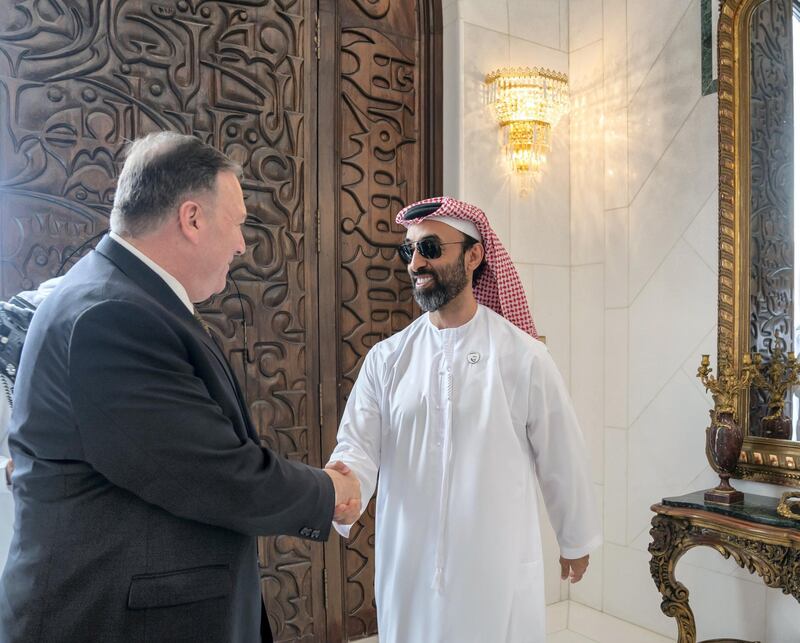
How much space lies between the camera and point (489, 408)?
217 cm

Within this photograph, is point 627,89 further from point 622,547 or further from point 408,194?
point 622,547

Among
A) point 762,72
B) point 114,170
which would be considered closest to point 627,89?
point 762,72

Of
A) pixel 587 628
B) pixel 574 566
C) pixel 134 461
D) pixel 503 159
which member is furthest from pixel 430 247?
pixel 587 628

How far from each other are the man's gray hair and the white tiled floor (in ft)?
8.08

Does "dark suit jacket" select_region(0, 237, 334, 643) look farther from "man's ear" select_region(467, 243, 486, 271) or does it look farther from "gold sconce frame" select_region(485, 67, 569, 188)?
"gold sconce frame" select_region(485, 67, 569, 188)

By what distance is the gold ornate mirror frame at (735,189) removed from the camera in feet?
9.63

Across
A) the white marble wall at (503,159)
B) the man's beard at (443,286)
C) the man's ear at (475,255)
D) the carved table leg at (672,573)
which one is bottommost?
the carved table leg at (672,573)

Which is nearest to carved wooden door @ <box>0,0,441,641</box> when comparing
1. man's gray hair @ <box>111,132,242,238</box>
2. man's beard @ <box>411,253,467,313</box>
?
man's beard @ <box>411,253,467,313</box>

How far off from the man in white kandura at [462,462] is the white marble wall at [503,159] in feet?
3.90

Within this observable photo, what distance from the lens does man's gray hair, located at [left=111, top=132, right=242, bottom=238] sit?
4.77 feet

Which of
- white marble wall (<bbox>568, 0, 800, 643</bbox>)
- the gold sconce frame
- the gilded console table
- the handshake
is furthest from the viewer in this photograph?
the gold sconce frame

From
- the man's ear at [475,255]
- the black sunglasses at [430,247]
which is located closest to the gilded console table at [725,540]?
the man's ear at [475,255]

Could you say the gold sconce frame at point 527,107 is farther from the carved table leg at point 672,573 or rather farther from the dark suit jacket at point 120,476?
the dark suit jacket at point 120,476

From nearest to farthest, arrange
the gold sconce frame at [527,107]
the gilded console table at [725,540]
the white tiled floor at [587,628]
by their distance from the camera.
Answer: the gilded console table at [725,540]
the white tiled floor at [587,628]
the gold sconce frame at [527,107]
